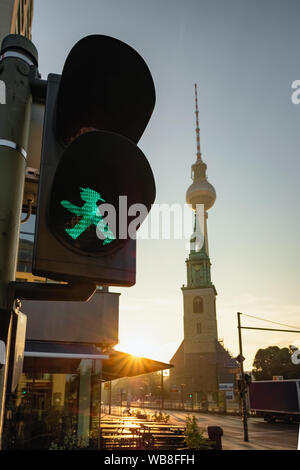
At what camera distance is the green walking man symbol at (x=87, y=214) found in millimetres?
1396

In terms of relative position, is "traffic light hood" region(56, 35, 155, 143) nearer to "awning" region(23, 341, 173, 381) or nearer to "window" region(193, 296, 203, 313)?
"awning" region(23, 341, 173, 381)

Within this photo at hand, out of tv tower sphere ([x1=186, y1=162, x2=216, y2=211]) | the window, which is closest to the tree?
the window

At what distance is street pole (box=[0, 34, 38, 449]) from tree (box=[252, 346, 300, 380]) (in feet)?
237

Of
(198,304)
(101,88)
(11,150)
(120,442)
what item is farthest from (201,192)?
(11,150)

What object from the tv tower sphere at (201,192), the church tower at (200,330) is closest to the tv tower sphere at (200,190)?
the tv tower sphere at (201,192)

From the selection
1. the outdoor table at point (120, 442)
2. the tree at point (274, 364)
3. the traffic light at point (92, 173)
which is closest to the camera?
the traffic light at point (92, 173)

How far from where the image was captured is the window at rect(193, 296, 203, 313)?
232ft

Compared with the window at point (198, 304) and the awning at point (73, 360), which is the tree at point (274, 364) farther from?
the awning at point (73, 360)

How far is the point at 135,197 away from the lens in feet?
5.05

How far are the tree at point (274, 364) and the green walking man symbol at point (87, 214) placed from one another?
237 feet

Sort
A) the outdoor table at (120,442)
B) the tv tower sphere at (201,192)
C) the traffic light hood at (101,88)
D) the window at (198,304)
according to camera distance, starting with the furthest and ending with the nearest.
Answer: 1. the tv tower sphere at (201,192)
2. the window at (198,304)
3. the outdoor table at (120,442)
4. the traffic light hood at (101,88)

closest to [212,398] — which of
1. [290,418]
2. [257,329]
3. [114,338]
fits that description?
[290,418]

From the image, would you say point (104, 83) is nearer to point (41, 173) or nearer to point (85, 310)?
point (41, 173)

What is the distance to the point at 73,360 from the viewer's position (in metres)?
12.3
